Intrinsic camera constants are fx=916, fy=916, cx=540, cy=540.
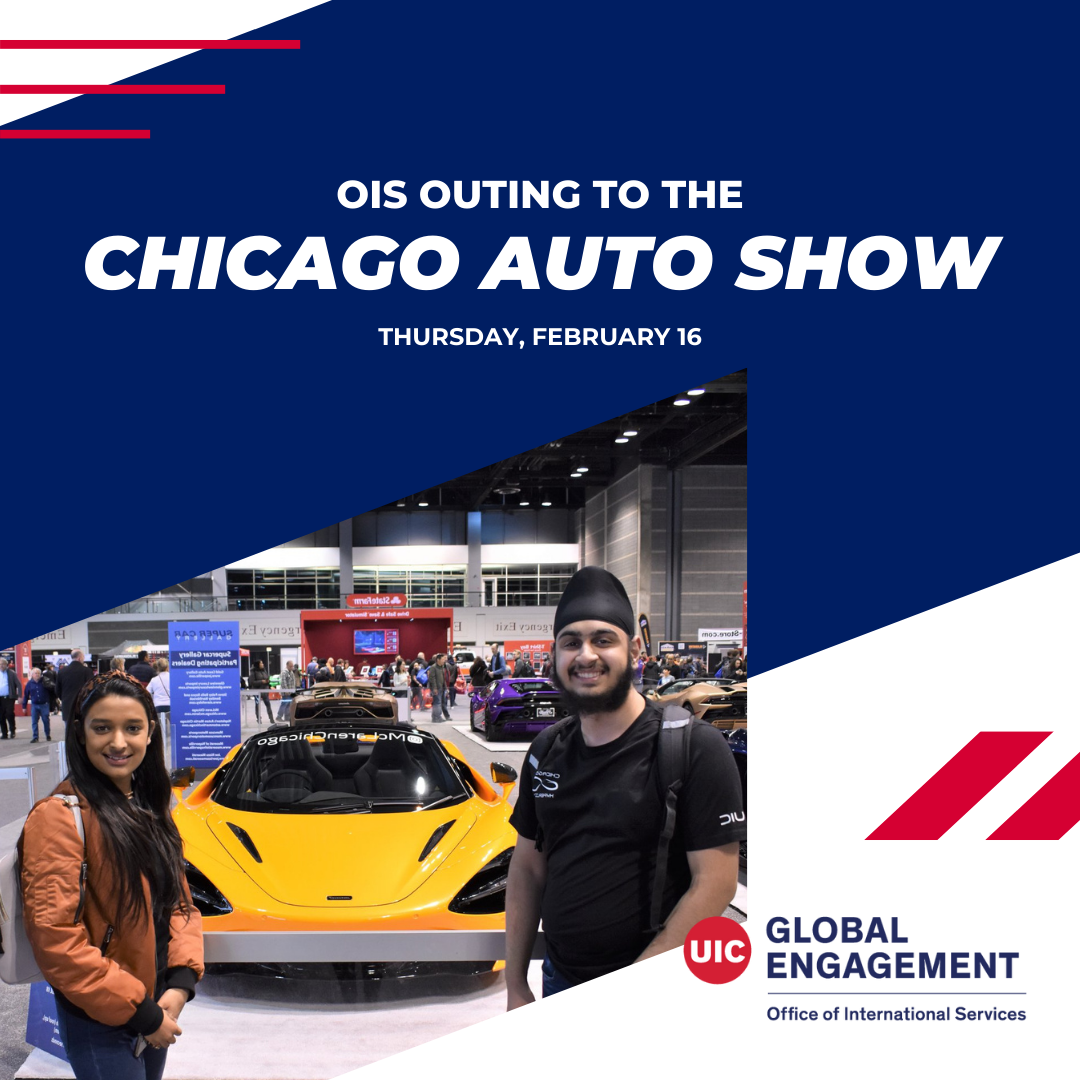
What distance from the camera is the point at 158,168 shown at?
259cm

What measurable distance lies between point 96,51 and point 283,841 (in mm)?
2380

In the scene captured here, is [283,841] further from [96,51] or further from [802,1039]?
[96,51]

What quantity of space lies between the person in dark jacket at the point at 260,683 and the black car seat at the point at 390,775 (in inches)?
15.4

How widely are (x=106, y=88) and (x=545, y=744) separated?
2199mm

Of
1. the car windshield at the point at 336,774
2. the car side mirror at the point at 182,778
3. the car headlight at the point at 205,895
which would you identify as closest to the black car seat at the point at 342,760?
the car windshield at the point at 336,774


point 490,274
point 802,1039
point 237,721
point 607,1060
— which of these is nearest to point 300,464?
point 490,274

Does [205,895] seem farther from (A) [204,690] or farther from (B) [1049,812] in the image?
(B) [1049,812]

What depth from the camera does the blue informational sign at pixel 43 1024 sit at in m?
2.56

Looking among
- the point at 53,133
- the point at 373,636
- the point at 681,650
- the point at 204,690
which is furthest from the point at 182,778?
the point at 53,133

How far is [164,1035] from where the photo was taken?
203 centimetres

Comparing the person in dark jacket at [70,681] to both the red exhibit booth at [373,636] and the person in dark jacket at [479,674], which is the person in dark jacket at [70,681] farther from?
the person in dark jacket at [479,674]

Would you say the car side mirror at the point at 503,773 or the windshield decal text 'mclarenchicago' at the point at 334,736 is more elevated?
the windshield decal text 'mclarenchicago' at the point at 334,736

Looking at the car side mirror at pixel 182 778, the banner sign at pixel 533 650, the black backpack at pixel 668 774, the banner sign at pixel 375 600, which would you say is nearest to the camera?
the black backpack at pixel 668 774

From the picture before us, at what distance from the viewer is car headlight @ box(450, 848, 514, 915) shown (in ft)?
8.70
